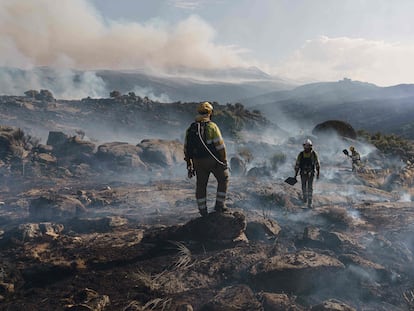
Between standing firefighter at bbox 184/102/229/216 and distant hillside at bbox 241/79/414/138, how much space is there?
142ft

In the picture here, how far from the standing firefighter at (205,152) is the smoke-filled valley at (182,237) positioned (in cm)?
44

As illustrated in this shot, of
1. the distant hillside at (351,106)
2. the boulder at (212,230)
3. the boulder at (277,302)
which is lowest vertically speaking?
the boulder at (277,302)

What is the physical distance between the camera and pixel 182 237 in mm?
5613

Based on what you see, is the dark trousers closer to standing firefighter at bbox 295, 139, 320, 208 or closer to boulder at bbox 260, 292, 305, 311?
standing firefighter at bbox 295, 139, 320, 208

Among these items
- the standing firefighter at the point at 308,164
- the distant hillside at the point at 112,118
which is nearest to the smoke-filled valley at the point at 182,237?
the standing firefighter at the point at 308,164

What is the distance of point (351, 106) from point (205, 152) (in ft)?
303

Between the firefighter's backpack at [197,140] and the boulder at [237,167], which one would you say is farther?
the boulder at [237,167]

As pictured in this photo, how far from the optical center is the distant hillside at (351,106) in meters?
66.6

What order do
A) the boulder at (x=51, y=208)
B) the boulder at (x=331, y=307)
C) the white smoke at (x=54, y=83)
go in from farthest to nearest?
the white smoke at (x=54, y=83) → the boulder at (x=51, y=208) → the boulder at (x=331, y=307)

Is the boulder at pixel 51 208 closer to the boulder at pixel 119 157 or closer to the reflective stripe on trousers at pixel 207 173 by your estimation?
the reflective stripe on trousers at pixel 207 173

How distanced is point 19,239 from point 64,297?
2.45 metres

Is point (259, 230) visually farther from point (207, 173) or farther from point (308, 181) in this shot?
point (308, 181)

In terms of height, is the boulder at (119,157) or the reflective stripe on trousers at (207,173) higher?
the reflective stripe on trousers at (207,173)

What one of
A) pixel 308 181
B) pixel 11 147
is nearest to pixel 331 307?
pixel 308 181
